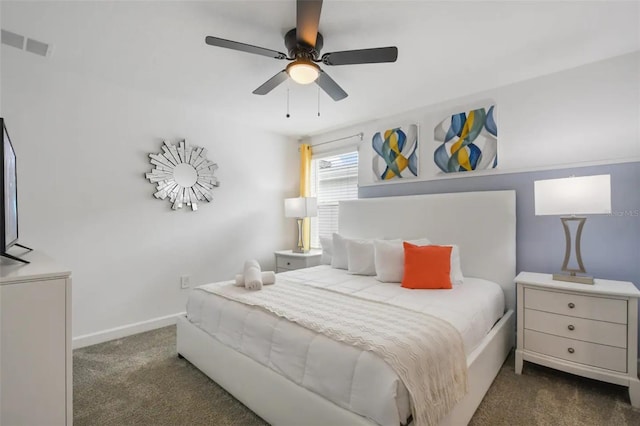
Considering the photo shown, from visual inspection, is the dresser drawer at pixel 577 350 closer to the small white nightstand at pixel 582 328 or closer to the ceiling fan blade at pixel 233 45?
the small white nightstand at pixel 582 328

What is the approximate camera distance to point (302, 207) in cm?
388

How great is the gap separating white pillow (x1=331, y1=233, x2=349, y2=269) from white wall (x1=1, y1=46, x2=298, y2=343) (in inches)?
54.9

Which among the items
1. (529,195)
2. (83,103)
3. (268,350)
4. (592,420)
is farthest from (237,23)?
(592,420)

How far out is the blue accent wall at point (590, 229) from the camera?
85.8 inches

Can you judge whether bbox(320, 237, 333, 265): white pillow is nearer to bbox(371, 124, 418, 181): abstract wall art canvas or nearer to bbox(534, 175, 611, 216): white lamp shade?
bbox(371, 124, 418, 181): abstract wall art canvas

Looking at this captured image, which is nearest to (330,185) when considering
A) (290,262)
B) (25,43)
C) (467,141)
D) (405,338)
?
(290,262)

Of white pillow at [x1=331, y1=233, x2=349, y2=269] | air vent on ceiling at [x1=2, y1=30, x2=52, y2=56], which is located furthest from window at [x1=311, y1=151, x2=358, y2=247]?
air vent on ceiling at [x1=2, y1=30, x2=52, y2=56]

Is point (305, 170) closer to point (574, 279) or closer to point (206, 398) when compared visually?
point (206, 398)

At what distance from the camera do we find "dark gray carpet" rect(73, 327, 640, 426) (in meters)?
1.69

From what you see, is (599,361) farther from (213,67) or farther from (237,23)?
(213,67)

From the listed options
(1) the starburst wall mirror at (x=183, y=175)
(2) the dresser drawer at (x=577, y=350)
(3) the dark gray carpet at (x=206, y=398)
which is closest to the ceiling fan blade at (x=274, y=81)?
(1) the starburst wall mirror at (x=183, y=175)

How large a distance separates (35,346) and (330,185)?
3.62 meters

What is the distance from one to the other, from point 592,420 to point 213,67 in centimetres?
358

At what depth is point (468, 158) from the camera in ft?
9.72
